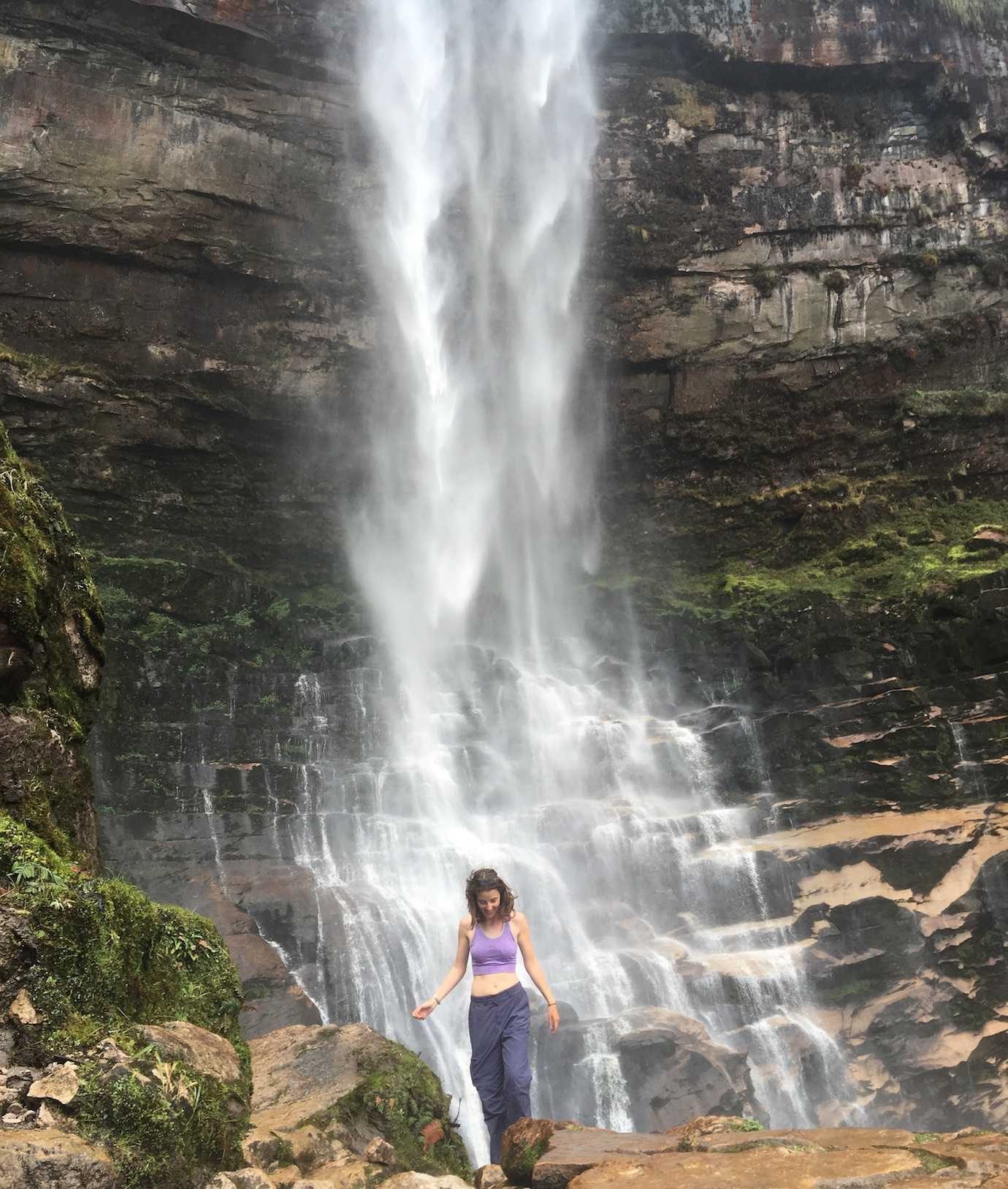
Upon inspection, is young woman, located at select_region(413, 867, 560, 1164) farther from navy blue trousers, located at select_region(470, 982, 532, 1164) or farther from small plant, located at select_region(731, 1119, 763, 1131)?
small plant, located at select_region(731, 1119, 763, 1131)

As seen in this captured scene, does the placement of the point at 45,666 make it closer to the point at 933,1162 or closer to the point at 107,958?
the point at 107,958

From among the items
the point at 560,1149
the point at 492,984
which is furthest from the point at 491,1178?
the point at 492,984

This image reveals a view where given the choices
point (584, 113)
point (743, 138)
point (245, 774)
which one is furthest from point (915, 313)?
point (245, 774)

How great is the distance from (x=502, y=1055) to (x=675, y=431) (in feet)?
69.5

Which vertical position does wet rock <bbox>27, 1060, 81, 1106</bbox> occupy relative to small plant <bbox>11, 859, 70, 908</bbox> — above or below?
below

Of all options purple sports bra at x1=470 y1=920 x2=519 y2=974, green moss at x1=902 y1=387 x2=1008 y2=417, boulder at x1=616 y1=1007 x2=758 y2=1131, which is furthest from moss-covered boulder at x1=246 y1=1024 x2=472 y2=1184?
green moss at x1=902 y1=387 x2=1008 y2=417

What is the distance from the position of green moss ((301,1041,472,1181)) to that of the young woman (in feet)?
2.16

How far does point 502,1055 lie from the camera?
5047 mm

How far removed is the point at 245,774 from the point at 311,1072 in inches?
407

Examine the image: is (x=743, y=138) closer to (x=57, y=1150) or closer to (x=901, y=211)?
(x=901, y=211)

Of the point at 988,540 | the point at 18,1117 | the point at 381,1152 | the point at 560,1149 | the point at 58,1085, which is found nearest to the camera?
the point at 18,1117

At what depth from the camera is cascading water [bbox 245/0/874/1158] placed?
1367 cm

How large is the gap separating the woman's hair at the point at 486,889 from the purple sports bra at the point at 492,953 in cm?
9

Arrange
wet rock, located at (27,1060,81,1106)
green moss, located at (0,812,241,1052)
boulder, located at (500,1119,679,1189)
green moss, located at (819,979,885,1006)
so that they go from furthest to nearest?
green moss, located at (819,979,885,1006) < boulder, located at (500,1119,679,1189) < green moss, located at (0,812,241,1052) < wet rock, located at (27,1060,81,1106)
